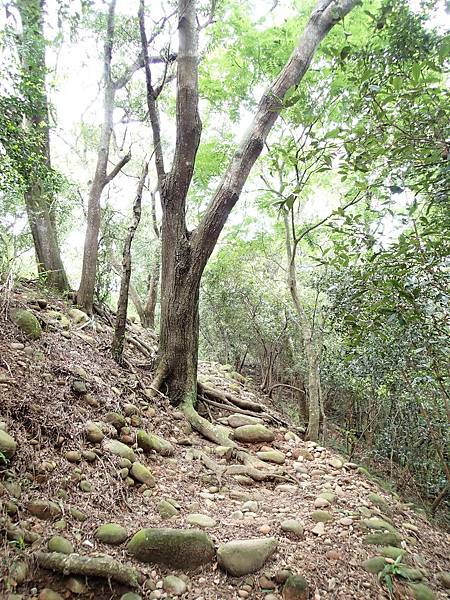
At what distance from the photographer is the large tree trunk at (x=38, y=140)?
12.0 ft

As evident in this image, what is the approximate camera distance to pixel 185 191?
184 inches

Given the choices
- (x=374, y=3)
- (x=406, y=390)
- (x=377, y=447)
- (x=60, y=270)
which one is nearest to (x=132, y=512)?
(x=406, y=390)

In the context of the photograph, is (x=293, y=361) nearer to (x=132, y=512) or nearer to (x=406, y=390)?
(x=406, y=390)

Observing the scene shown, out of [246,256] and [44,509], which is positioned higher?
→ [246,256]

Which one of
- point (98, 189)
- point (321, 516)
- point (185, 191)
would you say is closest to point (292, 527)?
point (321, 516)

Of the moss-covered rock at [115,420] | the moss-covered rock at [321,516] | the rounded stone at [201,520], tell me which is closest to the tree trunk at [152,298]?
the moss-covered rock at [115,420]

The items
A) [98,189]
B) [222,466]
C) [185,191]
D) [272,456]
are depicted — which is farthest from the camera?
[98,189]

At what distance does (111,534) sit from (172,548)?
0.36 m

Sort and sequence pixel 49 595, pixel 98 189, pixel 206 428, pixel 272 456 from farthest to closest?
pixel 98 189
pixel 206 428
pixel 272 456
pixel 49 595

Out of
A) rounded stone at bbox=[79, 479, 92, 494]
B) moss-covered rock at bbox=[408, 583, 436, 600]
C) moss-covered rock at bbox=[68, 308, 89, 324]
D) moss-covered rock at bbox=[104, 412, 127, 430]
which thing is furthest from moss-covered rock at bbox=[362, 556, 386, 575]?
moss-covered rock at bbox=[68, 308, 89, 324]

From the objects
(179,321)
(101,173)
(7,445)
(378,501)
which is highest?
(101,173)

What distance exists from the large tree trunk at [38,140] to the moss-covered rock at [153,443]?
2.66 m

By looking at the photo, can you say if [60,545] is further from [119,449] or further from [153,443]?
[153,443]

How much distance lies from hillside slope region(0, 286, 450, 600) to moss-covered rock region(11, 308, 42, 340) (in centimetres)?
1
